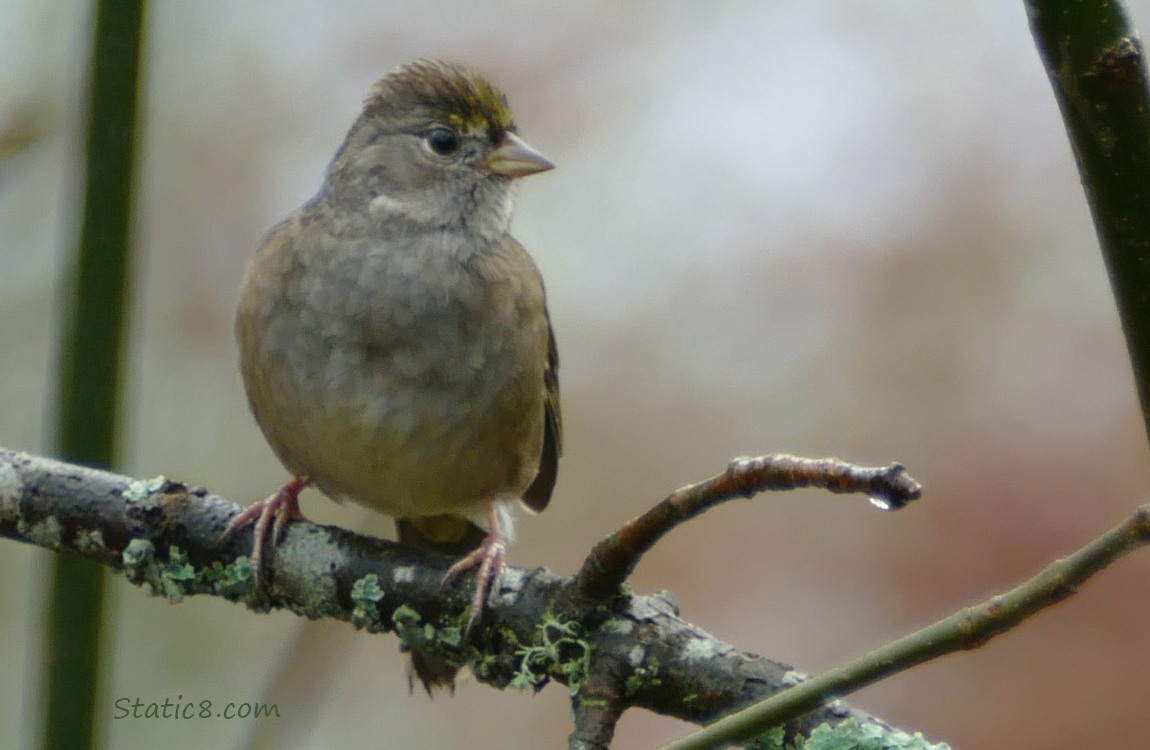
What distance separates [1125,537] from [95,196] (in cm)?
149

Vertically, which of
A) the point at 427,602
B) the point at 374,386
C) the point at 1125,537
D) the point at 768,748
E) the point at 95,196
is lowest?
the point at 768,748

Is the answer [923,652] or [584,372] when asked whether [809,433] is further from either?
[923,652]

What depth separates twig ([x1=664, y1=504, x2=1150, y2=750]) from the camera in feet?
4.51

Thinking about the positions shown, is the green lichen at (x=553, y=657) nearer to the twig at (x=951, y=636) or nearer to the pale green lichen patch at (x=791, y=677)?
the pale green lichen patch at (x=791, y=677)

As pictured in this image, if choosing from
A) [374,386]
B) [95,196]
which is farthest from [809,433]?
[95,196]

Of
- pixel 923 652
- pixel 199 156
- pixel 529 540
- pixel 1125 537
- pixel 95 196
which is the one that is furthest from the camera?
pixel 199 156

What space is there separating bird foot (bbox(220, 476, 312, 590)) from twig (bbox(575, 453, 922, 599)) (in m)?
1.09

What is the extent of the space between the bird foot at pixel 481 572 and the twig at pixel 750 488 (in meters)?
0.61

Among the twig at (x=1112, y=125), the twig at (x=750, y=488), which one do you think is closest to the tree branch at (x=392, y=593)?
the twig at (x=750, y=488)

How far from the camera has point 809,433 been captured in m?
4.73

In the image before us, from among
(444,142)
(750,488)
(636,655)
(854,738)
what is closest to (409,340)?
(444,142)

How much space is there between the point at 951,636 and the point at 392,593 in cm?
172

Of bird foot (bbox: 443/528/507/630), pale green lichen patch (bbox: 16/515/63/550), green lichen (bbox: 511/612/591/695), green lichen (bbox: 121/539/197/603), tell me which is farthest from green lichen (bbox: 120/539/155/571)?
green lichen (bbox: 511/612/591/695)

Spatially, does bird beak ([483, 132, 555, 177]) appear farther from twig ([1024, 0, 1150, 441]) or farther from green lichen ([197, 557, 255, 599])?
twig ([1024, 0, 1150, 441])
